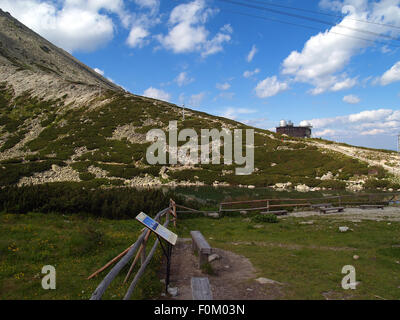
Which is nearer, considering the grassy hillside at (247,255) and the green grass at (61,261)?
the green grass at (61,261)

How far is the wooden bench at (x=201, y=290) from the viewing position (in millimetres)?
5551

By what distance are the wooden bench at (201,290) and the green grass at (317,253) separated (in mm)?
1784

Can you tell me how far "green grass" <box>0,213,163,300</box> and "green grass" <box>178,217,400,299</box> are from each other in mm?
3322

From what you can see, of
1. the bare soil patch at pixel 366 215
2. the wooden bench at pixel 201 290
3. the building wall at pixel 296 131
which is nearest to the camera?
the wooden bench at pixel 201 290

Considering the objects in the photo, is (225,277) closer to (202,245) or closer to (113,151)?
(202,245)

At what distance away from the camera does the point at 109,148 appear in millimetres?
53000

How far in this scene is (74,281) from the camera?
7031mm

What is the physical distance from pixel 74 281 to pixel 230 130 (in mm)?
58677

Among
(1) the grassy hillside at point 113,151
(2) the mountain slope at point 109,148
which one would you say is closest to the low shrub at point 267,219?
(2) the mountain slope at point 109,148

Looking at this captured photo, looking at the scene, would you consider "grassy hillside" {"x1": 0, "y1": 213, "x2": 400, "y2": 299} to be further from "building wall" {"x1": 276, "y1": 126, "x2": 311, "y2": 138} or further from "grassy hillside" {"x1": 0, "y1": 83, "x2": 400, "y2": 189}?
"building wall" {"x1": 276, "y1": 126, "x2": 311, "y2": 138}

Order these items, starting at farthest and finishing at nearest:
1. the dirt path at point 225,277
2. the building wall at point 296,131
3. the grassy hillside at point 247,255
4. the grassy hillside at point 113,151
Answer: the building wall at point 296,131 → the grassy hillside at point 113,151 → the grassy hillside at point 247,255 → the dirt path at point 225,277

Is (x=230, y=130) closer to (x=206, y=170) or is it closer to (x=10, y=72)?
(x=206, y=170)

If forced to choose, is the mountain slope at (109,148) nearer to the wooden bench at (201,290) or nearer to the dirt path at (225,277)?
the dirt path at (225,277)
